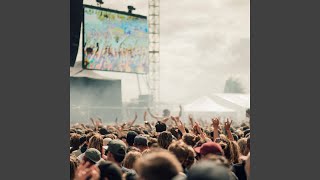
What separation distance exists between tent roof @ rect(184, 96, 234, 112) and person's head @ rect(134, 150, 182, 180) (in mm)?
39597

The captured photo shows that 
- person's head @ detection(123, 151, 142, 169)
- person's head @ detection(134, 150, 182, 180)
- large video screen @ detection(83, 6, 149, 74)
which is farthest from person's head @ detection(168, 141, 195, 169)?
large video screen @ detection(83, 6, 149, 74)

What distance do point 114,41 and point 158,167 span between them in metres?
40.1

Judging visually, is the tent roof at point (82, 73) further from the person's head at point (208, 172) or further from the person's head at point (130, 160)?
the person's head at point (208, 172)

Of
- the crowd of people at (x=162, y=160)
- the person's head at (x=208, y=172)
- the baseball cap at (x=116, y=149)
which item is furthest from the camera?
the baseball cap at (x=116, y=149)

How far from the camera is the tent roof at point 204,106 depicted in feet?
140

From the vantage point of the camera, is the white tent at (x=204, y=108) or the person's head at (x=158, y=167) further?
the white tent at (x=204, y=108)

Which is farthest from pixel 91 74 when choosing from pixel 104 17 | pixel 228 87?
pixel 228 87

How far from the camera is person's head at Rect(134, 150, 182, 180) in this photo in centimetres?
281

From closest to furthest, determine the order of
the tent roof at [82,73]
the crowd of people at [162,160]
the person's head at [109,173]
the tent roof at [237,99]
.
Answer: the crowd of people at [162,160] → the person's head at [109,173] → the tent roof at [82,73] → the tent roof at [237,99]

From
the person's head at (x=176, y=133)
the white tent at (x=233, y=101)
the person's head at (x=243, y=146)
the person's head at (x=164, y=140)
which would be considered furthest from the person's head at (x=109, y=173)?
the white tent at (x=233, y=101)

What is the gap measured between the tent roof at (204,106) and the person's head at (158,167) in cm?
3960

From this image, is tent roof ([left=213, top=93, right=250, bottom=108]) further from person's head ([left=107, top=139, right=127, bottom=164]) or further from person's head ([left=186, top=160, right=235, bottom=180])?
person's head ([left=186, top=160, right=235, bottom=180])

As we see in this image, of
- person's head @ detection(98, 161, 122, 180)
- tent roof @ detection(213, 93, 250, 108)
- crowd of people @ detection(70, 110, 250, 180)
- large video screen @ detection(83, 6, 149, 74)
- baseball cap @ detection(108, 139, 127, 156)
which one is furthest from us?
tent roof @ detection(213, 93, 250, 108)

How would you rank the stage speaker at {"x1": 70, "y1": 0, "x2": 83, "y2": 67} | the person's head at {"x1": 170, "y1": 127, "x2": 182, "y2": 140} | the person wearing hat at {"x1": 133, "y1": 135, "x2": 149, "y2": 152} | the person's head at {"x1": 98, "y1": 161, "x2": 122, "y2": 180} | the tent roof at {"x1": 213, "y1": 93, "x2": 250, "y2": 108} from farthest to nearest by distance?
the tent roof at {"x1": 213, "y1": 93, "x2": 250, "y2": 108} < the stage speaker at {"x1": 70, "y1": 0, "x2": 83, "y2": 67} < the person's head at {"x1": 170, "y1": 127, "x2": 182, "y2": 140} < the person wearing hat at {"x1": 133, "y1": 135, "x2": 149, "y2": 152} < the person's head at {"x1": 98, "y1": 161, "x2": 122, "y2": 180}
